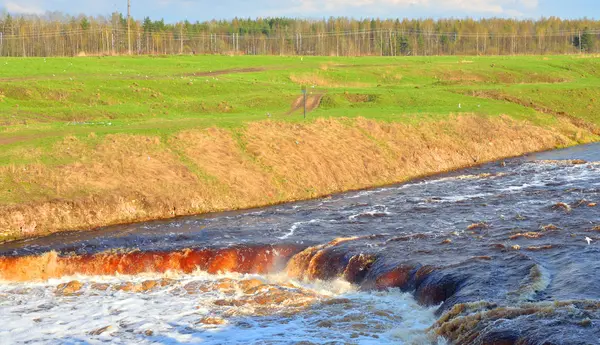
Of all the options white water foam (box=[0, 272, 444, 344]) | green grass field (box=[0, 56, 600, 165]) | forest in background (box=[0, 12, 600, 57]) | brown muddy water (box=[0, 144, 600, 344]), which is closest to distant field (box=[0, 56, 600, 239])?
green grass field (box=[0, 56, 600, 165])

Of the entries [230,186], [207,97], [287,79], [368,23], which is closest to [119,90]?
[207,97]

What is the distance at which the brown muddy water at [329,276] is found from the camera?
1716 cm

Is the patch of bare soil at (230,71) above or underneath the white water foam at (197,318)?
above

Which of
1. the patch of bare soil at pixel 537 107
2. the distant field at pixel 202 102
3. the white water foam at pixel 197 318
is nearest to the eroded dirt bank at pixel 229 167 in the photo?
the distant field at pixel 202 102

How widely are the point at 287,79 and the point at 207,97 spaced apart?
1455cm

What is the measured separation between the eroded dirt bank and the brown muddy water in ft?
5.05

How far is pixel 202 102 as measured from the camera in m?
49.9

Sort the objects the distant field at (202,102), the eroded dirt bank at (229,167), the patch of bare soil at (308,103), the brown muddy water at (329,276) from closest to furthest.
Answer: the brown muddy water at (329,276) < the eroded dirt bank at (229,167) < the distant field at (202,102) < the patch of bare soil at (308,103)

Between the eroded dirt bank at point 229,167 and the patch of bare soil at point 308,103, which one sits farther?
the patch of bare soil at point 308,103

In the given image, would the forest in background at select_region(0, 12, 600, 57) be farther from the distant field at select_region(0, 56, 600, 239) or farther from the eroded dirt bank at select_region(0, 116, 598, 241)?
the eroded dirt bank at select_region(0, 116, 598, 241)

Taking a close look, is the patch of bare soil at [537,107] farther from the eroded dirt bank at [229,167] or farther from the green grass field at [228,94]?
the eroded dirt bank at [229,167]

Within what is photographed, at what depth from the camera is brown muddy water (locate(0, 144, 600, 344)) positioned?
17156 millimetres

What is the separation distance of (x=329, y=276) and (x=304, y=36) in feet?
440

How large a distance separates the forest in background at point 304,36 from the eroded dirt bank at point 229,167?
8790 centimetres
